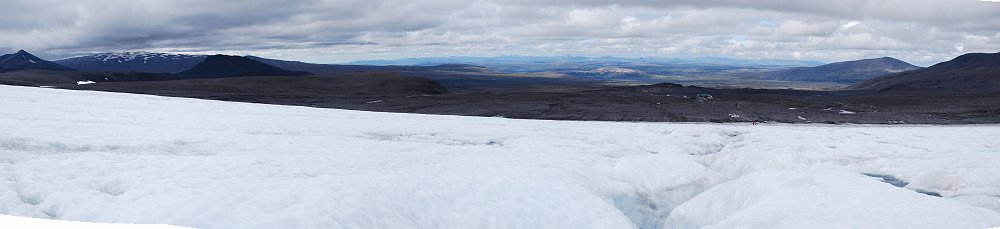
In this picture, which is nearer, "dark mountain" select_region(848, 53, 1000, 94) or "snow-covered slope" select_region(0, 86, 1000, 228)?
"snow-covered slope" select_region(0, 86, 1000, 228)

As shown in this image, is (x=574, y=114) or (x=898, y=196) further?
(x=574, y=114)

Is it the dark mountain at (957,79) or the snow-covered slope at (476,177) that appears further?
Result: the dark mountain at (957,79)

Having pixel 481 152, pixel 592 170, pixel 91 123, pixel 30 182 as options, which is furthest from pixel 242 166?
pixel 91 123

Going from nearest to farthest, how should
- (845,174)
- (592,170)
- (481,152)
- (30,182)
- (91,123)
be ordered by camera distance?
(30,182) < (845,174) < (592,170) < (481,152) < (91,123)

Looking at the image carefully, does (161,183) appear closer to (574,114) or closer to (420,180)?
(420,180)
